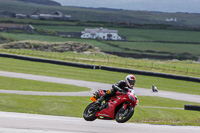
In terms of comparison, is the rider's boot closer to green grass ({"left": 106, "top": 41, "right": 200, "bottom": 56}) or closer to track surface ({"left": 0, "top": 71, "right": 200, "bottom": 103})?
track surface ({"left": 0, "top": 71, "right": 200, "bottom": 103})

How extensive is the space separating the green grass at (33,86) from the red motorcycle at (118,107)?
2816 cm

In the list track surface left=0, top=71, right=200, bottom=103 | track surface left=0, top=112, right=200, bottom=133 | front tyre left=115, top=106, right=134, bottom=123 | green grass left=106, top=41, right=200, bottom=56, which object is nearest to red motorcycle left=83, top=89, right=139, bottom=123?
front tyre left=115, top=106, right=134, bottom=123

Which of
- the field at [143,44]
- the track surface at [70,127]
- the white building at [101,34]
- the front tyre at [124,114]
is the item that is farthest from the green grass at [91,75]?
the white building at [101,34]

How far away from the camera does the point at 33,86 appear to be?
4862 centimetres

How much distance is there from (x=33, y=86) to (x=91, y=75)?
18820 mm

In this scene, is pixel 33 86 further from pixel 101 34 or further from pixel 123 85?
pixel 101 34

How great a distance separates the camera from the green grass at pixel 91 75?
59469 mm

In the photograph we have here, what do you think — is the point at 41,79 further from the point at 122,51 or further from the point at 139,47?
the point at 139,47

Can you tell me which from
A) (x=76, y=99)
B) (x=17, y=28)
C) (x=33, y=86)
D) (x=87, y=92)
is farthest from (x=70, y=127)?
(x=17, y=28)

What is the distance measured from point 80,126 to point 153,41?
16821 cm

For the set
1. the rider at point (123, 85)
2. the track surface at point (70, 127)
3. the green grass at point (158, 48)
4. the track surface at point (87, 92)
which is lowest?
the green grass at point (158, 48)

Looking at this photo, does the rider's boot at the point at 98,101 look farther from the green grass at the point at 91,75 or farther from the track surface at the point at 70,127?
the green grass at the point at 91,75

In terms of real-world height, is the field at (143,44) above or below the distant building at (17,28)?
below

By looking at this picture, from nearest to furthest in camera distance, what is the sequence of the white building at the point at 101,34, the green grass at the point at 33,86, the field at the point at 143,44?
the green grass at the point at 33,86
the field at the point at 143,44
the white building at the point at 101,34
